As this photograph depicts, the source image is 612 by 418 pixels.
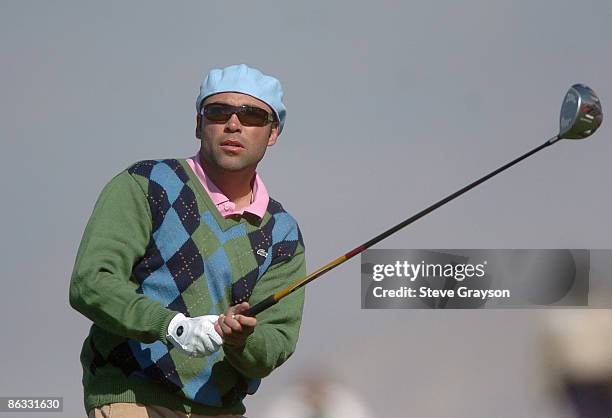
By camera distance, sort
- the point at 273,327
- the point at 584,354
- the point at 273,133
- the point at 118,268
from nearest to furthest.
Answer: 1. the point at 118,268
2. the point at 273,327
3. the point at 273,133
4. the point at 584,354

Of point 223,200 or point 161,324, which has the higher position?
point 223,200

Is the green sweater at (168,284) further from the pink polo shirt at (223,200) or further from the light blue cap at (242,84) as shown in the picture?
the light blue cap at (242,84)

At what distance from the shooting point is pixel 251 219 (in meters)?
2.56

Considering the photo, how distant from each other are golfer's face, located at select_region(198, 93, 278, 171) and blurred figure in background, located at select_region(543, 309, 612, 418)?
2.22 m

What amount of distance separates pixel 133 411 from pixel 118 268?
10.9 inches

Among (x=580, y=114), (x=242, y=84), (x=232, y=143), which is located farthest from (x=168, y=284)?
(x=580, y=114)

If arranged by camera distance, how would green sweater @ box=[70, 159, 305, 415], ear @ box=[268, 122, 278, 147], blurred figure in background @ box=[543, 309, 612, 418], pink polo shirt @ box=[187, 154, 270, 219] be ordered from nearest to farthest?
green sweater @ box=[70, 159, 305, 415], pink polo shirt @ box=[187, 154, 270, 219], ear @ box=[268, 122, 278, 147], blurred figure in background @ box=[543, 309, 612, 418]

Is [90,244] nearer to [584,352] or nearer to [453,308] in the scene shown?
[453,308]

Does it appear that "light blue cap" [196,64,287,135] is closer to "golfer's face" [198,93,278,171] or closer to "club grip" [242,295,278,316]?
"golfer's face" [198,93,278,171]

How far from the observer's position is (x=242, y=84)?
2590mm

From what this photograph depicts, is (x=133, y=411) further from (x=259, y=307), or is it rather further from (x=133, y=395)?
(x=259, y=307)

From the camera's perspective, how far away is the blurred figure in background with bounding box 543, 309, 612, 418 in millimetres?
4527

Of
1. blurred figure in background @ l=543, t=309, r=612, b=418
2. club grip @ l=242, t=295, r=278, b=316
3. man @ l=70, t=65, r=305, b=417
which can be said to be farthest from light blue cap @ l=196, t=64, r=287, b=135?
blurred figure in background @ l=543, t=309, r=612, b=418

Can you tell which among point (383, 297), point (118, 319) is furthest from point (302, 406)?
point (118, 319)
